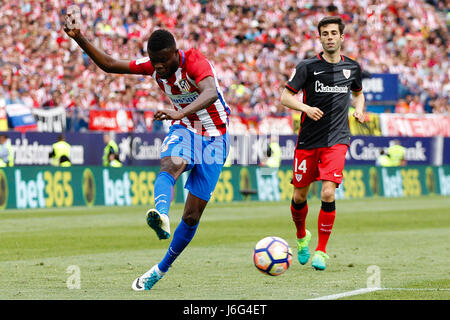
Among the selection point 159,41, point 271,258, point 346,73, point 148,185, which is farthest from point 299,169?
point 148,185

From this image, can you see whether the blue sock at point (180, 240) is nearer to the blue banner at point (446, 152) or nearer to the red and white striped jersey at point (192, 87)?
the red and white striped jersey at point (192, 87)

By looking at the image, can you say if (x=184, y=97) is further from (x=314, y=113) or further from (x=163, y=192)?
(x=314, y=113)

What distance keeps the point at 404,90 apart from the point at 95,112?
50.9 ft

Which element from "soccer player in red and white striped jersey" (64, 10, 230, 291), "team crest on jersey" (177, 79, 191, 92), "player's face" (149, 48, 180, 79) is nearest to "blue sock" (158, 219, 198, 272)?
"soccer player in red and white striped jersey" (64, 10, 230, 291)

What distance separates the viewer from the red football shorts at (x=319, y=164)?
1060 cm

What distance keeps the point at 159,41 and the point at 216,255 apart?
5168 mm

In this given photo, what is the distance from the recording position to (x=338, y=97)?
425 inches

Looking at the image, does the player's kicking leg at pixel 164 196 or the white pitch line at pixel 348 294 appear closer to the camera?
the player's kicking leg at pixel 164 196

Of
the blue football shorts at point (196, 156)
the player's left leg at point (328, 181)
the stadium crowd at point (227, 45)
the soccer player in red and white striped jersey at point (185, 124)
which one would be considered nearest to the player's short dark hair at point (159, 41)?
the soccer player in red and white striped jersey at point (185, 124)

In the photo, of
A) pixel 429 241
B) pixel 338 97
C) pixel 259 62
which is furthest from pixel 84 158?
pixel 338 97

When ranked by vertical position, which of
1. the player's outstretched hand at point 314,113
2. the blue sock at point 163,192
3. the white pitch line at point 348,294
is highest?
the player's outstretched hand at point 314,113

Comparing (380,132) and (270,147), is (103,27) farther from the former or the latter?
(380,132)

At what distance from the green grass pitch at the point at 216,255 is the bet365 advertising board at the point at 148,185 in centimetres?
85

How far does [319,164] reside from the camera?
1082 centimetres
